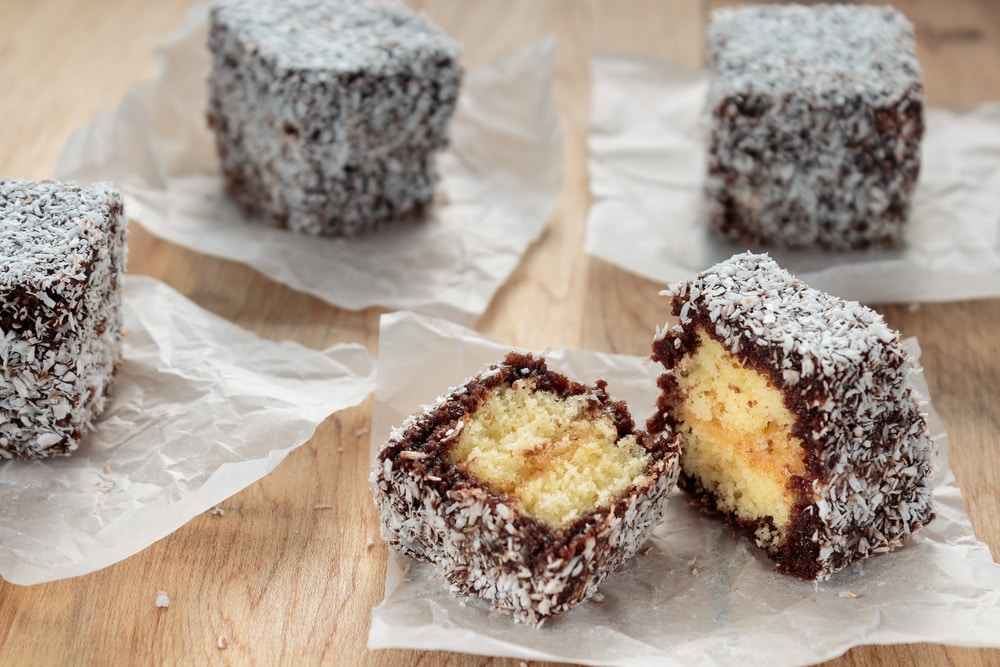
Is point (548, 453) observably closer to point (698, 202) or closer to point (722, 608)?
point (722, 608)

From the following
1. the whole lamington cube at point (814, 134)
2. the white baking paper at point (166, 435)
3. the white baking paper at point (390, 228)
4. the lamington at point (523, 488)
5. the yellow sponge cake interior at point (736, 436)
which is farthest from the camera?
the white baking paper at point (390, 228)

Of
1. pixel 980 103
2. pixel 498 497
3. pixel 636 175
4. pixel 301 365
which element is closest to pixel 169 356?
pixel 301 365

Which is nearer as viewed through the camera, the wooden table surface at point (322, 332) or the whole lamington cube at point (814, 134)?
the wooden table surface at point (322, 332)

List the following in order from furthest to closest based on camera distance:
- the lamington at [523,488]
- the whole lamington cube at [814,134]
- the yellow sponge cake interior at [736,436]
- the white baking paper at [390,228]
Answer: the white baking paper at [390,228]
the whole lamington cube at [814,134]
the yellow sponge cake interior at [736,436]
the lamington at [523,488]

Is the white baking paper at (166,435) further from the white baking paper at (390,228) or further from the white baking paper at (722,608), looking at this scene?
the white baking paper at (722,608)

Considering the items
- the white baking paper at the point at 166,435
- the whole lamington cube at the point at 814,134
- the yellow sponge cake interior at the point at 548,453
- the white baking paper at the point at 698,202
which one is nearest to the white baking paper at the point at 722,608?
the yellow sponge cake interior at the point at 548,453

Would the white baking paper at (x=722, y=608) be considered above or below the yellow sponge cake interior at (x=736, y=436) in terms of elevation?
below
